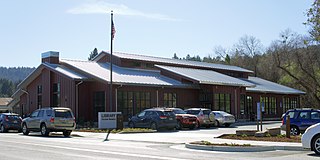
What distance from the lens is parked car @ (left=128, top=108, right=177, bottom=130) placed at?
106 feet

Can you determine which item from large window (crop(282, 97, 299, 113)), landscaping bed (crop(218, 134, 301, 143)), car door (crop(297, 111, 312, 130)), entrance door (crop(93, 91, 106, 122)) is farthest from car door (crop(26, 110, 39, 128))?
large window (crop(282, 97, 299, 113))

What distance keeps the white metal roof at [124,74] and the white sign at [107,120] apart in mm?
6299

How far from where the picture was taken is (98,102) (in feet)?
138

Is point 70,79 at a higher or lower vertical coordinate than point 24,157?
higher

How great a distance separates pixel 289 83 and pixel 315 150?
202 ft

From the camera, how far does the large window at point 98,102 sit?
41438 mm

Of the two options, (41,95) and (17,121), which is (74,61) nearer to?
(41,95)

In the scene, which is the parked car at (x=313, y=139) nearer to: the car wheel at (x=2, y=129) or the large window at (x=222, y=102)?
the car wheel at (x=2, y=129)

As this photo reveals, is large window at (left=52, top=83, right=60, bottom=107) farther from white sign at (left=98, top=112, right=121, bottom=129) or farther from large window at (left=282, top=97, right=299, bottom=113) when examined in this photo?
large window at (left=282, top=97, right=299, bottom=113)

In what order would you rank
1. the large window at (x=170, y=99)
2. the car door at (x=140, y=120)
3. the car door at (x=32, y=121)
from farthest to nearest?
the large window at (x=170, y=99) → the car door at (x=140, y=120) → the car door at (x=32, y=121)

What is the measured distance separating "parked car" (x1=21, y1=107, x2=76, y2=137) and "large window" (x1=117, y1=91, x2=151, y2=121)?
11.4 metres

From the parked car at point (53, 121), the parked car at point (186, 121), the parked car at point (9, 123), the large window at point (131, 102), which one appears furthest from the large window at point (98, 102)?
the parked car at point (53, 121)

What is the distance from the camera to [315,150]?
50.2 feet

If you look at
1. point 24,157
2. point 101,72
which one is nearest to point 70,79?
point 101,72
